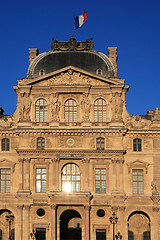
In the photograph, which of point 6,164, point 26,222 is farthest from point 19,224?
point 6,164

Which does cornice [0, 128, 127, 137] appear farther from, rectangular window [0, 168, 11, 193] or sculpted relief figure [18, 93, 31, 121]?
rectangular window [0, 168, 11, 193]

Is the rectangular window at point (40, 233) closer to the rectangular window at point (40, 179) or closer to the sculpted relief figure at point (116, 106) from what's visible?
the rectangular window at point (40, 179)

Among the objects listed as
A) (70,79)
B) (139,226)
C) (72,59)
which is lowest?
(139,226)

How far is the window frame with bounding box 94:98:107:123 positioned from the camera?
5553cm

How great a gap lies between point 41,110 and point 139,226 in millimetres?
19385

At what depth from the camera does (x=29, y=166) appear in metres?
54.5

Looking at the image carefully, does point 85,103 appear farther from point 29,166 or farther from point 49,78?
point 29,166

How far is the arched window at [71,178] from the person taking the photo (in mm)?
54375

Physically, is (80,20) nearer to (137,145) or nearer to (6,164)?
(137,145)

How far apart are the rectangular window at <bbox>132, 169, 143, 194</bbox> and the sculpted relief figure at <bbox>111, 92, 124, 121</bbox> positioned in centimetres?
702

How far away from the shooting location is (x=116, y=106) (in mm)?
55156

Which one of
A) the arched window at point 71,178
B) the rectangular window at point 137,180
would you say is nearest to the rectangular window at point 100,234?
the arched window at point 71,178

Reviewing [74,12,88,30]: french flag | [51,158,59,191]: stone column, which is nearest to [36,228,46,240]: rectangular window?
[51,158,59,191]: stone column

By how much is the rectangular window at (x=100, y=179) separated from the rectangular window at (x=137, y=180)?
3.80 meters
